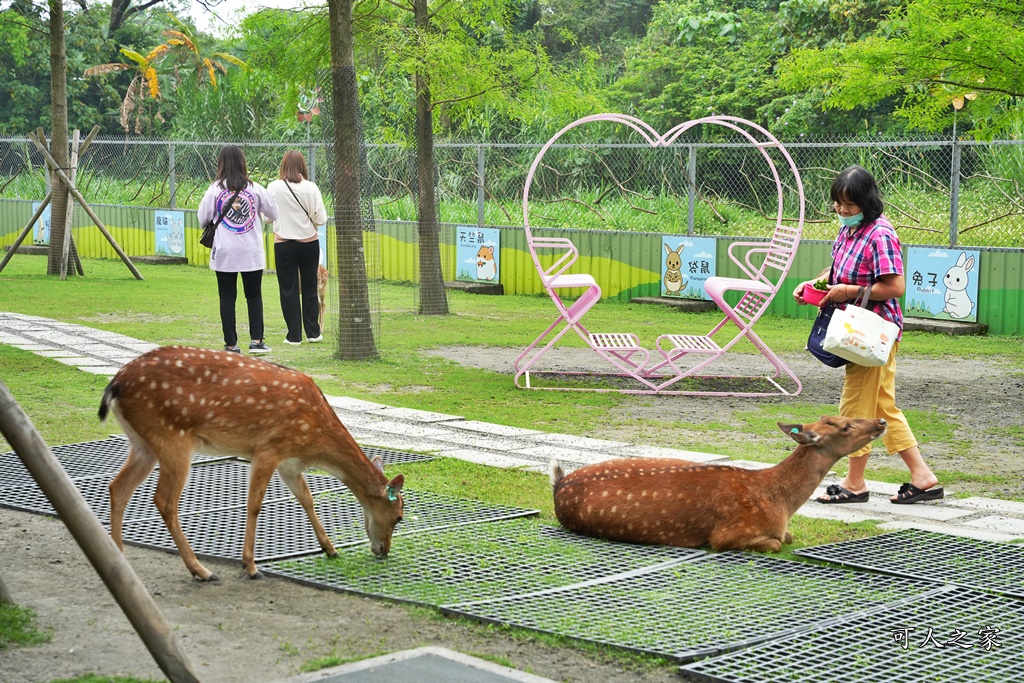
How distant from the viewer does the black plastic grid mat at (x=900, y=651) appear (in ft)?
14.2

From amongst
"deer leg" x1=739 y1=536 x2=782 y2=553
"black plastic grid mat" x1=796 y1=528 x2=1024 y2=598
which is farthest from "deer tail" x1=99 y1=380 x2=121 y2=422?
"black plastic grid mat" x1=796 y1=528 x2=1024 y2=598

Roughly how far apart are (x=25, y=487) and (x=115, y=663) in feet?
10.1

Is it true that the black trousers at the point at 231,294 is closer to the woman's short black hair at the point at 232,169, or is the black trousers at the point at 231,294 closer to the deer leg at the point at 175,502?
the woman's short black hair at the point at 232,169

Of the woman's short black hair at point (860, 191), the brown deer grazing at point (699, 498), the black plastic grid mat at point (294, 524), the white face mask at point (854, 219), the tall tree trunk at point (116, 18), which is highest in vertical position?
the tall tree trunk at point (116, 18)

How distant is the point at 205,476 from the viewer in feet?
24.9

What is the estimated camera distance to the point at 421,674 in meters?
4.24

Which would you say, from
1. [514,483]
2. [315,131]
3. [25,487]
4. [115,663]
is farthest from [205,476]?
[315,131]

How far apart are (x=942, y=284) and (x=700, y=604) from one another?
11707mm

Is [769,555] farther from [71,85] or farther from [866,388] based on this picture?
[71,85]

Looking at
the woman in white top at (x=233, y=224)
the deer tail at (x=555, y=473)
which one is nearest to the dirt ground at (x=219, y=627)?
the deer tail at (x=555, y=473)

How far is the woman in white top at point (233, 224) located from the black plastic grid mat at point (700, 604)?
7501 millimetres

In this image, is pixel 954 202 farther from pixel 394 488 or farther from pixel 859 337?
pixel 394 488

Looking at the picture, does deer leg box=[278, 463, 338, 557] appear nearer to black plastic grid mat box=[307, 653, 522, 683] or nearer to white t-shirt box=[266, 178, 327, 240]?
black plastic grid mat box=[307, 653, 522, 683]

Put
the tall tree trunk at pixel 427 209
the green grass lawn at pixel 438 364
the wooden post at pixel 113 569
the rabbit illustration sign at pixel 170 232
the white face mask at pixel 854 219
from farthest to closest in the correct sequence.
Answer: the rabbit illustration sign at pixel 170 232, the tall tree trunk at pixel 427 209, the green grass lawn at pixel 438 364, the white face mask at pixel 854 219, the wooden post at pixel 113 569
